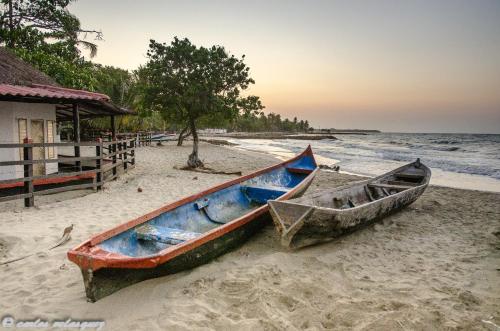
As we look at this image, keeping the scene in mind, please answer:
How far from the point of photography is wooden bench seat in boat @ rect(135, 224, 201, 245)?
3855 millimetres

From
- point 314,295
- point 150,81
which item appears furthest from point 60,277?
point 150,81

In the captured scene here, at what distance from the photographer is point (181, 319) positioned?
2979 millimetres

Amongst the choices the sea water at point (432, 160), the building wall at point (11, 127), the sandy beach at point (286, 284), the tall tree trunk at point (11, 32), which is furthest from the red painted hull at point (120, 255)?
the tall tree trunk at point (11, 32)

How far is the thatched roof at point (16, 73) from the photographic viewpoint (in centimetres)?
893

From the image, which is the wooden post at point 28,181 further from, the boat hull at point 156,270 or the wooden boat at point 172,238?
the boat hull at point 156,270

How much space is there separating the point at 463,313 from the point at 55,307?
4045 millimetres

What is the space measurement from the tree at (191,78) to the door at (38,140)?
4096mm

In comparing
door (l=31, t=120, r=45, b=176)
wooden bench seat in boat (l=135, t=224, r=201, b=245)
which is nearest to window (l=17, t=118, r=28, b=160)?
door (l=31, t=120, r=45, b=176)

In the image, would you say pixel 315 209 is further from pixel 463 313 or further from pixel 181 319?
pixel 181 319

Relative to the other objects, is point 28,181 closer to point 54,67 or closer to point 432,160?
point 54,67

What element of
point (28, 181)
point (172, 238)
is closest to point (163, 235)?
point (172, 238)

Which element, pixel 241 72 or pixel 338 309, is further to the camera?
pixel 241 72

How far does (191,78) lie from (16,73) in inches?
224

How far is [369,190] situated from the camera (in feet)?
25.2
